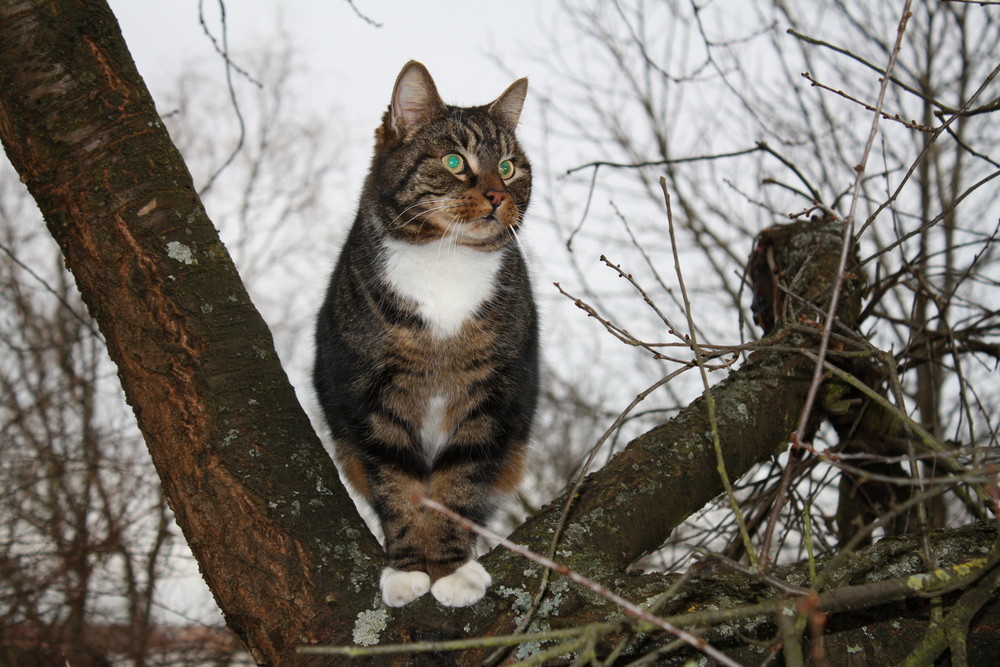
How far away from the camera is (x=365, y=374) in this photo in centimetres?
239

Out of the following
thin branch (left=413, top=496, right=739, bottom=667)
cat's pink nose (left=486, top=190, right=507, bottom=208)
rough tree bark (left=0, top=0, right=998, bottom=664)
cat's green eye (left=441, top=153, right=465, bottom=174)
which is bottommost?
thin branch (left=413, top=496, right=739, bottom=667)

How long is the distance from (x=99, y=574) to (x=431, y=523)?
2.90 m

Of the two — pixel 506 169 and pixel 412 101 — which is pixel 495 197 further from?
pixel 412 101

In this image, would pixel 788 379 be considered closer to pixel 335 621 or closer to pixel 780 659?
pixel 780 659

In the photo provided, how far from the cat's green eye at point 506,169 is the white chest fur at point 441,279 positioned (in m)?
0.33

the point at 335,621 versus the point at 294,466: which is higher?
the point at 294,466

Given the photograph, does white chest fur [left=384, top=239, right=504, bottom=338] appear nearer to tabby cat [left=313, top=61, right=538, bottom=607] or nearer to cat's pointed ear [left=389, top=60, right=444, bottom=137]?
tabby cat [left=313, top=61, right=538, bottom=607]

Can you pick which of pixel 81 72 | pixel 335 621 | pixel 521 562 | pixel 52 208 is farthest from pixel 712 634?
pixel 81 72

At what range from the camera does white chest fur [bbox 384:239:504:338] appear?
2.43m

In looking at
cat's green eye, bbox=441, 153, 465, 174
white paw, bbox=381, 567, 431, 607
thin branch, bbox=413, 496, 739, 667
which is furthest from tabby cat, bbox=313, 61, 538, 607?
thin branch, bbox=413, 496, 739, 667

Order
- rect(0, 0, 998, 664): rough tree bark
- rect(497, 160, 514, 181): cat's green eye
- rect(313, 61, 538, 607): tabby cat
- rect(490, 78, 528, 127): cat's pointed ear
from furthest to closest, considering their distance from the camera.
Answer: rect(490, 78, 528, 127): cat's pointed ear < rect(497, 160, 514, 181): cat's green eye < rect(313, 61, 538, 607): tabby cat < rect(0, 0, 998, 664): rough tree bark

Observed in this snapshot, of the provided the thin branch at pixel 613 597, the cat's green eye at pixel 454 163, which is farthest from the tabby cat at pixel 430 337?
the thin branch at pixel 613 597

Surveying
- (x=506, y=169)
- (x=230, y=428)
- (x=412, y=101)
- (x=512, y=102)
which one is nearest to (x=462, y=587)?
(x=230, y=428)

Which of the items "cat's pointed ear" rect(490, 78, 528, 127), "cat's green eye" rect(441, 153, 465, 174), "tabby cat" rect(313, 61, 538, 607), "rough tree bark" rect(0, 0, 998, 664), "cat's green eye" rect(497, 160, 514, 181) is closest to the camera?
"rough tree bark" rect(0, 0, 998, 664)
